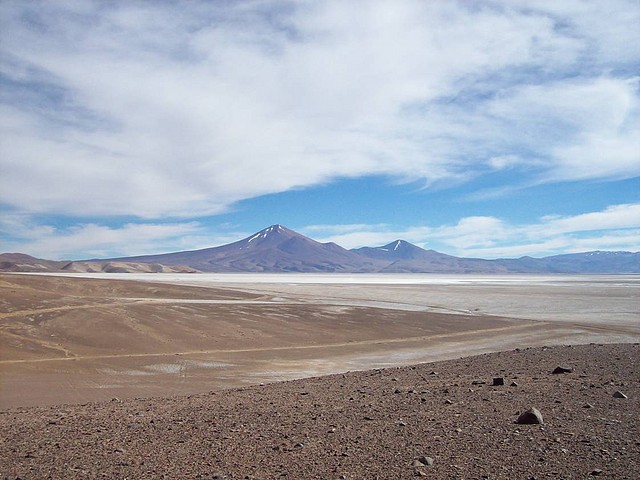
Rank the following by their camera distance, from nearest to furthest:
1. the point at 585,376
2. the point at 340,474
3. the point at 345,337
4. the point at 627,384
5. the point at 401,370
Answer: the point at 340,474, the point at 627,384, the point at 585,376, the point at 401,370, the point at 345,337

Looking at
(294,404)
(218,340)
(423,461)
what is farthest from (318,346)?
(423,461)

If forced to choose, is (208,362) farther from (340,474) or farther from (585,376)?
(340,474)

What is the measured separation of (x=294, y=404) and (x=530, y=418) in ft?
13.0

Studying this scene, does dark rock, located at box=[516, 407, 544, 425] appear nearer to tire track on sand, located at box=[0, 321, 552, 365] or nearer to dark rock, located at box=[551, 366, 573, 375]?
dark rock, located at box=[551, 366, 573, 375]

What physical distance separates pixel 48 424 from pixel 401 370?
8.52 m

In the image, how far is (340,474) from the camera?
20.1 feet

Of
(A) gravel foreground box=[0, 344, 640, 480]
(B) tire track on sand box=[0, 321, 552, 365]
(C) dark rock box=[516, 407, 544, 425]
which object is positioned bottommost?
(B) tire track on sand box=[0, 321, 552, 365]

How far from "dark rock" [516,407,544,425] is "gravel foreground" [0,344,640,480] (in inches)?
4.6

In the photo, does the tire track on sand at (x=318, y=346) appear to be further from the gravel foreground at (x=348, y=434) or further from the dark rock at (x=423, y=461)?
the dark rock at (x=423, y=461)

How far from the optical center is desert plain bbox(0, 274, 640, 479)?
648cm

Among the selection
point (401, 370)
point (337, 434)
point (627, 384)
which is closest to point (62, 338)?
point (401, 370)

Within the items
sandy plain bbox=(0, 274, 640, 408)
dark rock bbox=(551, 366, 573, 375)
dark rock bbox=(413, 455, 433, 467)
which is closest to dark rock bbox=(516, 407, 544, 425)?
dark rock bbox=(413, 455, 433, 467)

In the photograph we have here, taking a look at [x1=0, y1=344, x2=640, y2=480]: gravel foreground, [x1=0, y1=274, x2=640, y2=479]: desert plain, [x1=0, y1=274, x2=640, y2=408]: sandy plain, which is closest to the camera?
[x1=0, y1=344, x2=640, y2=480]: gravel foreground

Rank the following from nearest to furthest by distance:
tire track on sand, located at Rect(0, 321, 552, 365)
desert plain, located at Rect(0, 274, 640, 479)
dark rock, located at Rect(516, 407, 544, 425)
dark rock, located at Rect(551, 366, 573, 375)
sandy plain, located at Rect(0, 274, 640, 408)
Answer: desert plain, located at Rect(0, 274, 640, 479)
dark rock, located at Rect(516, 407, 544, 425)
dark rock, located at Rect(551, 366, 573, 375)
sandy plain, located at Rect(0, 274, 640, 408)
tire track on sand, located at Rect(0, 321, 552, 365)
